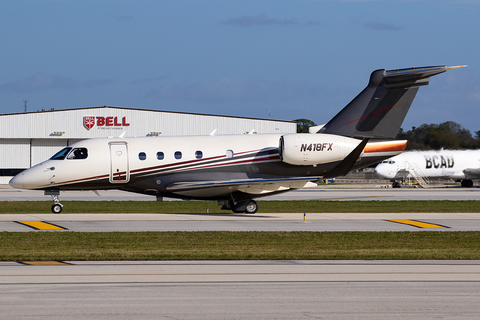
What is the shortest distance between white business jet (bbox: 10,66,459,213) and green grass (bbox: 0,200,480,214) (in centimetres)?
338

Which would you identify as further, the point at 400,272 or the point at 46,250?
the point at 46,250

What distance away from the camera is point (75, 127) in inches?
2579

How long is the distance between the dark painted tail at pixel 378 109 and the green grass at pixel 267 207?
505 centimetres

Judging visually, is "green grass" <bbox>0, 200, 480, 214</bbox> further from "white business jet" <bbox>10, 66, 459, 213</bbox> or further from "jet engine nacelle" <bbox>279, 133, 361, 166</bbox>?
"jet engine nacelle" <bbox>279, 133, 361, 166</bbox>

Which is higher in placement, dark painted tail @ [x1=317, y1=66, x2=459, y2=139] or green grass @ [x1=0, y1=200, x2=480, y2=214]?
dark painted tail @ [x1=317, y1=66, x2=459, y2=139]

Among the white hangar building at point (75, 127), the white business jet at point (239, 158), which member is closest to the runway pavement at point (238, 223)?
the white business jet at point (239, 158)

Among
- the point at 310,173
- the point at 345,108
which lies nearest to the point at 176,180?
the point at 310,173

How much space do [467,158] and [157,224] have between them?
5139cm

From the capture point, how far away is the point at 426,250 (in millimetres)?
15375

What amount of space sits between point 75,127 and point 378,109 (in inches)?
1841

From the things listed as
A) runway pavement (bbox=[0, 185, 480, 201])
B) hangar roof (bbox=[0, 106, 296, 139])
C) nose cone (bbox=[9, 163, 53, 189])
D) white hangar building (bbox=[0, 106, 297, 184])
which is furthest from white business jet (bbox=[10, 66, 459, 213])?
Answer: white hangar building (bbox=[0, 106, 297, 184])

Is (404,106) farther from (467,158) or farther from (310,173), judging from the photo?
(467,158)

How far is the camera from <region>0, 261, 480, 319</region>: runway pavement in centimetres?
833

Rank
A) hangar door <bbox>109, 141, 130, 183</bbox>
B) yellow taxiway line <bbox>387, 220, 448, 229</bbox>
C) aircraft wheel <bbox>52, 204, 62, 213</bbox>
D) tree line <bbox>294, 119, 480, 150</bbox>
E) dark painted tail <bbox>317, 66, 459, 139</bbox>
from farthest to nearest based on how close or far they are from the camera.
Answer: tree line <bbox>294, 119, 480, 150</bbox>, dark painted tail <bbox>317, 66, 459, 139</bbox>, aircraft wheel <bbox>52, 204, 62, 213</bbox>, hangar door <bbox>109, 141, 130, 183</bbox>, yellow taxiway line <bbox>387, 220, 448, 229</bbox>
